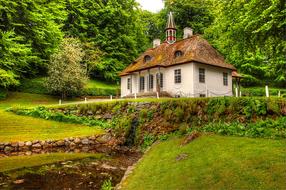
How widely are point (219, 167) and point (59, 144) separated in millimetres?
14344

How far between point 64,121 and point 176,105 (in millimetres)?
11826

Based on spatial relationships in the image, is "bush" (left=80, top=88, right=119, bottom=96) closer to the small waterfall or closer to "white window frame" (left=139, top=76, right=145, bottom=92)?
"white window frame" (left=139, top=76, right=145, bottom=92)

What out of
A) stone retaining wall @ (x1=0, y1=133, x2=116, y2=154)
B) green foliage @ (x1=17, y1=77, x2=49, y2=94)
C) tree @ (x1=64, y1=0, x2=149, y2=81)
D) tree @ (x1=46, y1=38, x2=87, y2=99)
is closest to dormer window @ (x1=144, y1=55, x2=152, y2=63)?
tree @ (x1=46, y1=38, x2=87, y2=99)

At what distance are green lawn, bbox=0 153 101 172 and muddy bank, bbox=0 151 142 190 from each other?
92 centimetres

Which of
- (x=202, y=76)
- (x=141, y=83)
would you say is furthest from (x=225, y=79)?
(x=141, y=83)

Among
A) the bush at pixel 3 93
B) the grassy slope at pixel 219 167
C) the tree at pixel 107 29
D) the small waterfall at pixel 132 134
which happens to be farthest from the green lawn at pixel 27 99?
the grassy slope at pixel 219 167

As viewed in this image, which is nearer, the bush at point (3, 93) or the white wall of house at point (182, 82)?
the white wall of house at point (182, 82)

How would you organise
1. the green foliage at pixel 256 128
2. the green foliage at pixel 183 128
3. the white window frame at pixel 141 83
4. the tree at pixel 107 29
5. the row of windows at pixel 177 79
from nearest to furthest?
the green foliage at pixel 256 128, the green foliage at pixel 183 128, the row of windows at pixel 177 79, the white window frame at pixel 141 83, the tree at pixel 107 29

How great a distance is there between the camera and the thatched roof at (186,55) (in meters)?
33.2

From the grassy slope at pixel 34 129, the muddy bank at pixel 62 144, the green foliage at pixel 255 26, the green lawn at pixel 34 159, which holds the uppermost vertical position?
the green foliage at pixel 255 26

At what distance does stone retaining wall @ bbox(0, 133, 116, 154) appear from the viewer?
65.2ft

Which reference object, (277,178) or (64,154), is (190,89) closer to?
(64,154)

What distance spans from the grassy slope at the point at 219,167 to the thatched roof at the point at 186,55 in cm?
2053

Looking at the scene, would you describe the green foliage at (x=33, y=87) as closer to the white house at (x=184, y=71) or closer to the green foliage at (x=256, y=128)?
the white house at (x=184, y=71)
